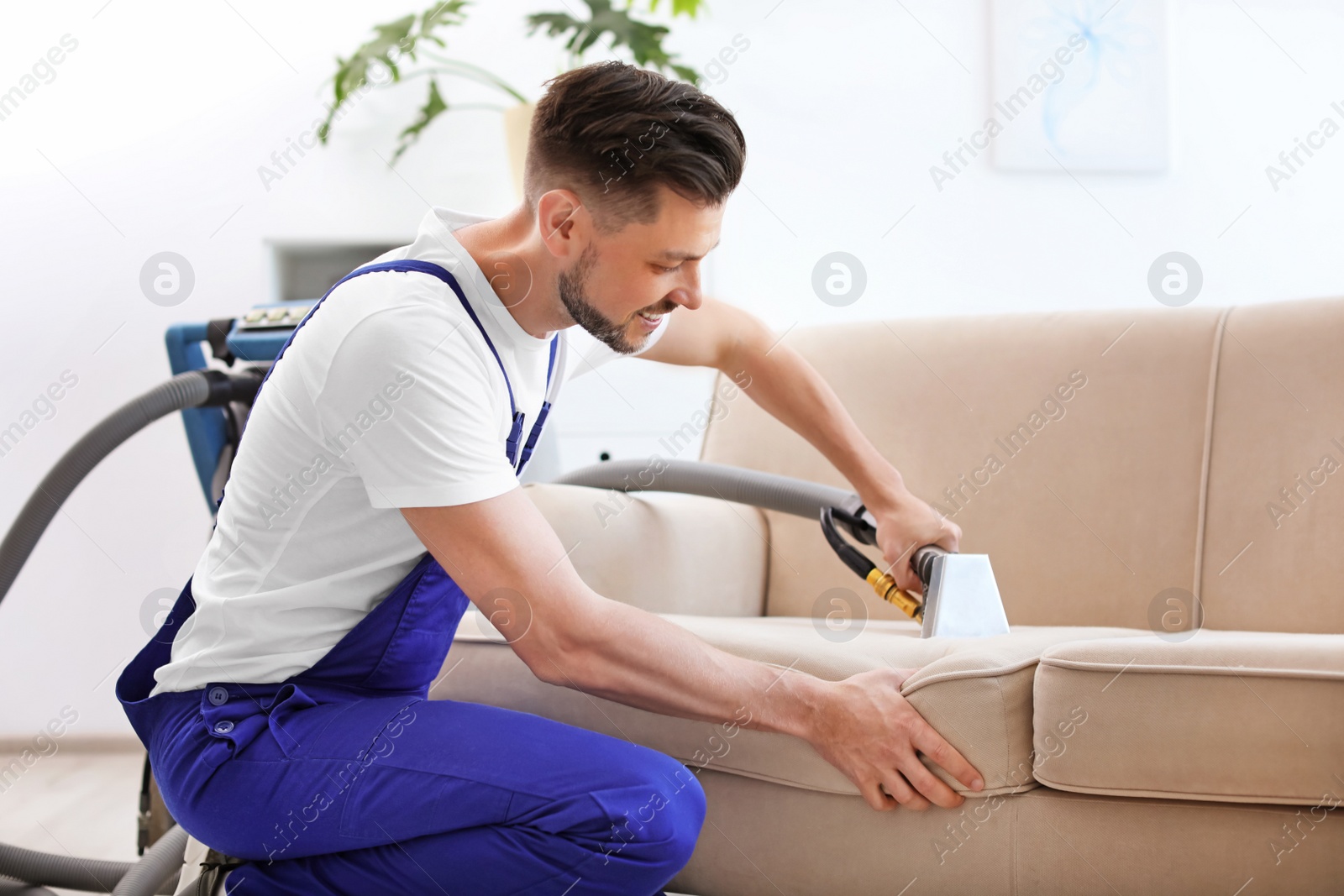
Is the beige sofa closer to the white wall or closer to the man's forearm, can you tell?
the man's forearm

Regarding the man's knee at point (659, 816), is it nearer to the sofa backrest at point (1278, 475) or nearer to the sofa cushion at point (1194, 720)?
the sofa cushion at point (1194, 720)

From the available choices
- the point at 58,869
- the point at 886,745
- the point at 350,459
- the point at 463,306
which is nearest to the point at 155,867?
the point at 58,869

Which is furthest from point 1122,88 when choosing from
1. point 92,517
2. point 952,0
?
point 92,517

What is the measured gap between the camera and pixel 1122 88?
2.53 metres

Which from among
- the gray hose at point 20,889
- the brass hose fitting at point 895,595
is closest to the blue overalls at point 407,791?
the brass hose fitting at point 895,595

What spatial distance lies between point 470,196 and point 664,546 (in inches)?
53.4

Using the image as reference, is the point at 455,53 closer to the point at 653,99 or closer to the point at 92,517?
the point at 92,517

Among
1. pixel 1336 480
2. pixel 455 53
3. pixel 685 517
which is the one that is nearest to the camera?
pixel 1336 480

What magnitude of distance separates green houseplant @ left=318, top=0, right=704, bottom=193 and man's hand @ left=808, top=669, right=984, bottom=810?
159cm

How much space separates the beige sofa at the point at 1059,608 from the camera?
1.03 meters

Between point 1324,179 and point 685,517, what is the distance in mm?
1821

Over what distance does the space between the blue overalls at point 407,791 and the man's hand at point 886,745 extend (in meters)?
0.17

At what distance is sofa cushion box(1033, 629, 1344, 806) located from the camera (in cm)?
100

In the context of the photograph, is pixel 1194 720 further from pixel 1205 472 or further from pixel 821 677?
pixel 1205 472
